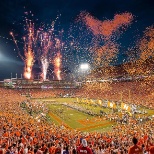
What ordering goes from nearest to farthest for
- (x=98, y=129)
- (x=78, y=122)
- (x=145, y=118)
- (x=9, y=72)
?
(x=98, y=129)
(x=145, y=118)
(x=78, y=122)
(x=9, y=72)

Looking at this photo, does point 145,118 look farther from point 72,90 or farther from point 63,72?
point 63,72

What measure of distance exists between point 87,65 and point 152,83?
36930 mm

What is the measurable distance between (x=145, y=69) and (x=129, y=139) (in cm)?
5425

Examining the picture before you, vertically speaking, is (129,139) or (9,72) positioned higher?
(9,72)

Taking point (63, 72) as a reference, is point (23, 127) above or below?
below

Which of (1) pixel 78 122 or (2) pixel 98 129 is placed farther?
(1) pixel 78 122

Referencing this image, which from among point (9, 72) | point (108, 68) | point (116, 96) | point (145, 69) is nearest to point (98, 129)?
point (116, 96)

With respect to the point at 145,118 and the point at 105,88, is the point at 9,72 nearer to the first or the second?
the point at 105,88

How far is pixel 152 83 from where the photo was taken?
188ft

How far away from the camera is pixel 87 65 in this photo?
90812 millimetres

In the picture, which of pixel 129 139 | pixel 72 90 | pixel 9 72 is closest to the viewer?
pixel 129 139

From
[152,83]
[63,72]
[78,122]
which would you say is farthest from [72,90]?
[63,72]

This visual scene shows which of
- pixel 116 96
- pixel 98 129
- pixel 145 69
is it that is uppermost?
pixel 145 69

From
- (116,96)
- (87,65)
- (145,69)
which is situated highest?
(87,65)
